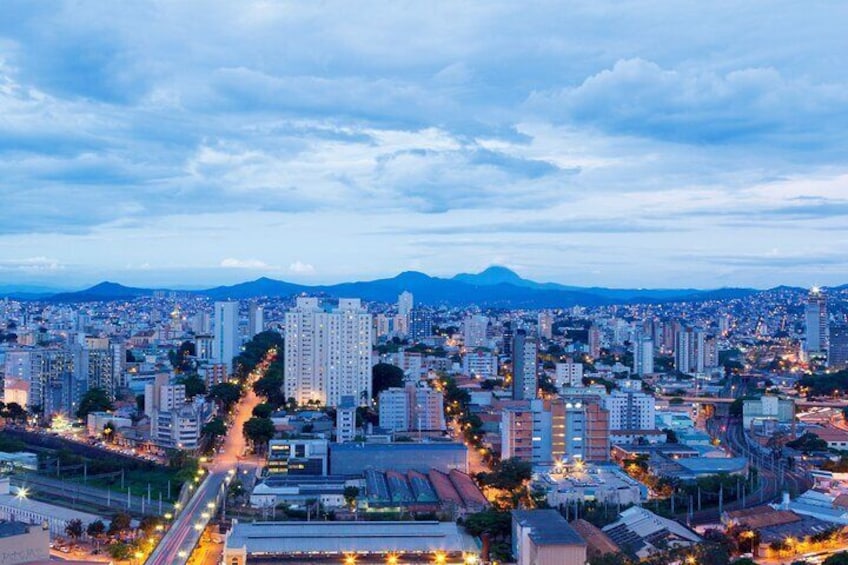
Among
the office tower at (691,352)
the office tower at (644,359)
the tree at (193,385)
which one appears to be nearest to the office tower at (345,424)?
the tree at (193,385)

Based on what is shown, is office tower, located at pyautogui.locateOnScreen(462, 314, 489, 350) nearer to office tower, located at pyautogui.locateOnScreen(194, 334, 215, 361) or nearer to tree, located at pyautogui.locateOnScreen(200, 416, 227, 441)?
office tower, located at pyautogui.locateOnScreen(194, 334, 215, 361)

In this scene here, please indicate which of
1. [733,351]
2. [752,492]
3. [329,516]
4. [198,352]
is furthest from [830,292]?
[329,516]

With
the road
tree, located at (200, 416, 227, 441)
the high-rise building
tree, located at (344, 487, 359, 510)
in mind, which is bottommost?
the road

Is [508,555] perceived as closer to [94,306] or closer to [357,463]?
[357,463]

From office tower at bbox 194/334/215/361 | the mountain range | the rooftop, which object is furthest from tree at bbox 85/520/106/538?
the mountain range

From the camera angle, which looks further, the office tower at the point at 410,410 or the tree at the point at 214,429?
the office tower at the point at 410,410

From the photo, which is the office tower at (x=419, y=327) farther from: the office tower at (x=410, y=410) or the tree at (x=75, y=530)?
the tree at (x=75, y=530)

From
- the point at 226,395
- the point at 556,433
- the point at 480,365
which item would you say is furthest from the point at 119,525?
the point at 480,365

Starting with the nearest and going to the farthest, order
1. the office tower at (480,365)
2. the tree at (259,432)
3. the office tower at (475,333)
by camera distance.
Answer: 1. the tree at (259,432)
2. the office tower at (480,365)
3. the office tower at (475,333)
